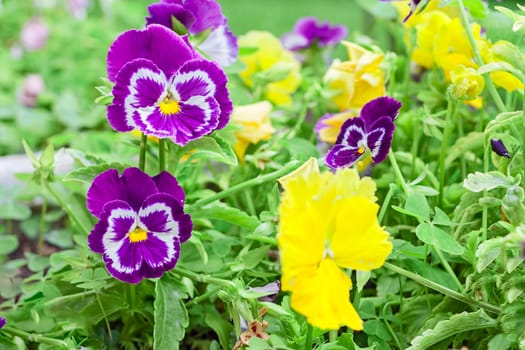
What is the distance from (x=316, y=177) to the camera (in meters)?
0.66

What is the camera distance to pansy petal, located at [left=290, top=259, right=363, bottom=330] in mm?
649

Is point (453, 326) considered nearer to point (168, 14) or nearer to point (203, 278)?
point (203, 278)

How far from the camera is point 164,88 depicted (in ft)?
2.63

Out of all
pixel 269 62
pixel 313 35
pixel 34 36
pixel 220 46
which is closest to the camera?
pixel 220 46

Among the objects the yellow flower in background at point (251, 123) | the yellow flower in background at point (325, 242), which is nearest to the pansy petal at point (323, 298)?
the yellow flower in background at point (325, 242)

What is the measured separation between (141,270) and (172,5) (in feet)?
0.94

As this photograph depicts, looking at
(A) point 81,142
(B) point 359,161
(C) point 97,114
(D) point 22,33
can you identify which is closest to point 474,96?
(B) point 359,161

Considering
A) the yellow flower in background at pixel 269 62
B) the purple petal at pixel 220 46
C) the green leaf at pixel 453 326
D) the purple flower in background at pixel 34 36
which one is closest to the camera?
the green leaf at pixel 453 326

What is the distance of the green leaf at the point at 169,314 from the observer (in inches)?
32.1

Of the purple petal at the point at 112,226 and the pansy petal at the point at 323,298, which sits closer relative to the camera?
the pansy petal at the point at 323,298

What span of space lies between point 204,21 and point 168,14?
0.07 metres

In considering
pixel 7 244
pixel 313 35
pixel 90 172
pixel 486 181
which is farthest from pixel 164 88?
pixel 313 35

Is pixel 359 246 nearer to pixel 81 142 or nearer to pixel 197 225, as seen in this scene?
pixel 197 225

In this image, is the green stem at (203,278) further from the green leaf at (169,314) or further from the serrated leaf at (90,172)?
the serrated leaf at (90,172)
